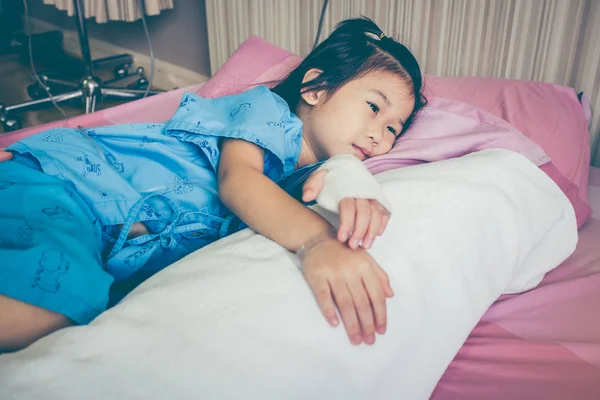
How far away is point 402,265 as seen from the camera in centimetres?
54

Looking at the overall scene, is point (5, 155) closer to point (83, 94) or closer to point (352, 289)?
point (352, 289)

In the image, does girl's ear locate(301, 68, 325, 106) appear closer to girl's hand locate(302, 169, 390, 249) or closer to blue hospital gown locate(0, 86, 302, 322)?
blue hospital gown locate(0, 86, 302, 322)

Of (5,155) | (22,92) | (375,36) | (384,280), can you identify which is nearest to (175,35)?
(22,92)

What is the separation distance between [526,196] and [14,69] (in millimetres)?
3141

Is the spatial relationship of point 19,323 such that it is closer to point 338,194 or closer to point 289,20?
point 338,194

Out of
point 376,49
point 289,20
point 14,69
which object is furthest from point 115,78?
point 376,49

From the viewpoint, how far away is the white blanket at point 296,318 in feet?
1.33

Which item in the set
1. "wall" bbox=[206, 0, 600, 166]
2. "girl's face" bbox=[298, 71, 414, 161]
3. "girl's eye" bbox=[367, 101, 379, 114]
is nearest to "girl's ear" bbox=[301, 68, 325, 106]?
"girl's face" bbox=[298, 71, 414, 161]

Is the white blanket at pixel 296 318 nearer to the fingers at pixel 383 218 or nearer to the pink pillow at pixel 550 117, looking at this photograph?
the fingers at pixel 383 218

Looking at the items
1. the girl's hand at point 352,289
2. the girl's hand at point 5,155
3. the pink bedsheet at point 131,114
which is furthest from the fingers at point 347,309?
the pink bedsheet at point 131,114

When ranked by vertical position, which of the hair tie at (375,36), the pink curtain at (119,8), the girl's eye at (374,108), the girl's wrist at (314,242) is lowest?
the girl's wrist at (314,242)

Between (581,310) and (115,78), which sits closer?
(581,310)

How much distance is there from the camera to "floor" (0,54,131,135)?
2.32m

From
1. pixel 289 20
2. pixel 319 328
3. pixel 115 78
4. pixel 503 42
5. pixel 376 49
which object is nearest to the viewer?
pixel 319 328
